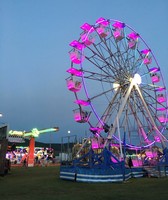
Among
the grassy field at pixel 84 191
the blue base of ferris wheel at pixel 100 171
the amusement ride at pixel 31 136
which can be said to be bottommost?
the grassy field at pixel 84 191

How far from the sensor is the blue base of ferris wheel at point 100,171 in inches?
655

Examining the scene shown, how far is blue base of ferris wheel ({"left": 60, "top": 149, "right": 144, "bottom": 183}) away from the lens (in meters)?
16.6

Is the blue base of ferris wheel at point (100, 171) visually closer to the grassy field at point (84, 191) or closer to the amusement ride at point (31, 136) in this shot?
the grassy field at point (84, 191)

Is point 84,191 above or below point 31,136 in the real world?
below

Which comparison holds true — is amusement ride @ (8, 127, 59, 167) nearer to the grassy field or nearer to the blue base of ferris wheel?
the blue base of ferris wheel

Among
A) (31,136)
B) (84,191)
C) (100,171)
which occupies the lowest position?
(84,191)

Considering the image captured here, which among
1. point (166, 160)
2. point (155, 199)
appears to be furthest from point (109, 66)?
point (155, 199)

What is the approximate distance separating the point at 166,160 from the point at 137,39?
463 inches

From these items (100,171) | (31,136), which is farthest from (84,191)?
(31,136)

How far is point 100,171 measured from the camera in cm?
1670

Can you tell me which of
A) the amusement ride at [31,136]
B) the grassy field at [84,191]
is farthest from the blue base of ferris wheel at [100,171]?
the amusement ride at [31,136]

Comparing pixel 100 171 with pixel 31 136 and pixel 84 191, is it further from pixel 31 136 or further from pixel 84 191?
pixel 31 136

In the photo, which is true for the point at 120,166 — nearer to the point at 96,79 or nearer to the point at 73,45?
the point at 96,79

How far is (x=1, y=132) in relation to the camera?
2336 cm
